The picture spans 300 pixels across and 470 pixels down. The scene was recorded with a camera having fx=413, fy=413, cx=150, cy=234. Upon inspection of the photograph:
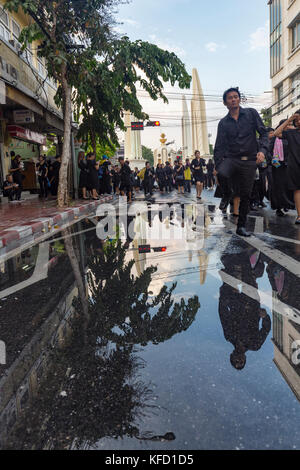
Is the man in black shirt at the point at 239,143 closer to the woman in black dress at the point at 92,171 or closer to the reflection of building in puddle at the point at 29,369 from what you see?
the reflection of building in puddle at the point at 29,369

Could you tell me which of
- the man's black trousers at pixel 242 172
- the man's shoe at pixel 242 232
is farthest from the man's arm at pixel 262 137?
the man's shoe at pixel 242 232

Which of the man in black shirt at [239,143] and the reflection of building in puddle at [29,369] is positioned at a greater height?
the man in black shirt at [239,143]

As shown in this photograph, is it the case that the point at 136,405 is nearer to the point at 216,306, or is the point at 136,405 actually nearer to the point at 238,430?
the point at 238,430

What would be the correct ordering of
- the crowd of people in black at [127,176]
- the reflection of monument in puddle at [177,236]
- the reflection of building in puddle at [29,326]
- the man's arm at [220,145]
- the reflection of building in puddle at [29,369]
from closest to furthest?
the reflection of building in puddle at [29,369] → the reflection of building in puddle at [29,326] → the reflection of monument in puddle at [177,236] → the man's arm at [220,145] → the crowd of people in black at [127,176]

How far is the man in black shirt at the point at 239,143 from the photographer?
6238mm

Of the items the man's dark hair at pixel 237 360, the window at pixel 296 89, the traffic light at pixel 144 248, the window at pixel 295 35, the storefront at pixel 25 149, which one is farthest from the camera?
the window at pixel 296 89

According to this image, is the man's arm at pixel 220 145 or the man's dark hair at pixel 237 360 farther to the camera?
the man's arm at pixel 220 145

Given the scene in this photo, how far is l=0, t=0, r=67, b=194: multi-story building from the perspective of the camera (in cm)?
1468

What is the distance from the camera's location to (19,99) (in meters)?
14.8

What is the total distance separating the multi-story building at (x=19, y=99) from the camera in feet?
48.2

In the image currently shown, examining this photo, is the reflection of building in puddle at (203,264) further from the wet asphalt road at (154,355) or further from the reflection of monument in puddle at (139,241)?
the reflection of monument in puddle at (139,241)

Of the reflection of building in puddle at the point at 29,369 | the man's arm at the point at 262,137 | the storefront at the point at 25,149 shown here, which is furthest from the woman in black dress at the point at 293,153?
the storefront at the point at 25,149

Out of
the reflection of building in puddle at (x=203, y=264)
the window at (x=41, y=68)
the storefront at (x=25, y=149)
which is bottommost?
the reflection of building in puddle at (x=203, y=264)

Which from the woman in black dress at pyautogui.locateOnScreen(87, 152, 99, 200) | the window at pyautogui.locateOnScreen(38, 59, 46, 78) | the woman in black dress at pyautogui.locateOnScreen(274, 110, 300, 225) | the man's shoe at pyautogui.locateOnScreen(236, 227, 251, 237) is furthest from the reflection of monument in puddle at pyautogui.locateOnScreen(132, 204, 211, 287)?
the window at pyautogui.locateOnScreen(38, 59, 46, 78)
